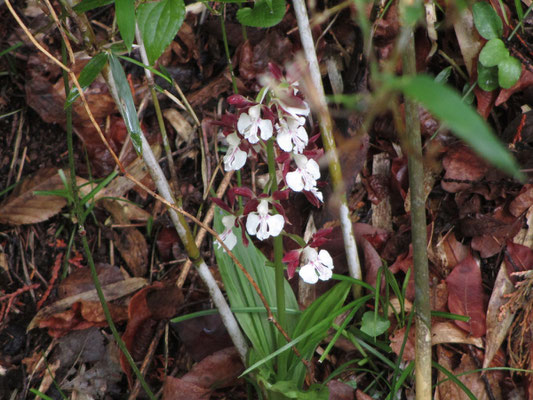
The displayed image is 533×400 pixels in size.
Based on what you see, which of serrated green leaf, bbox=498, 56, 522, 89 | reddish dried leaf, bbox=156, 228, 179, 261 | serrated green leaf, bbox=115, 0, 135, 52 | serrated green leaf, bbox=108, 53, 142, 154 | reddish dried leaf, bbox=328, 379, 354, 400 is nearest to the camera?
serrated green leaf, bbox=115, 0, 135, 52

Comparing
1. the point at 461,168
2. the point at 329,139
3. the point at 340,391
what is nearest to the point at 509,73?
the point at 461,168

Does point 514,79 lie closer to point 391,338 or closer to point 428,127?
point 428,127

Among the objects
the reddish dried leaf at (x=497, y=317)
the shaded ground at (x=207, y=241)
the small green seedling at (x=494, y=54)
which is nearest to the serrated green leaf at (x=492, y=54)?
the small green seedling at (x=494, y=54)

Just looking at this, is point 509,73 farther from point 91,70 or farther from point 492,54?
point 91,70

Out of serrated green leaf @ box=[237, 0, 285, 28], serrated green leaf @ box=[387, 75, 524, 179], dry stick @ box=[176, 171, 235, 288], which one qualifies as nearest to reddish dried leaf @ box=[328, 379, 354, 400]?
dry stick @ box=[176, 171, 235, 288]

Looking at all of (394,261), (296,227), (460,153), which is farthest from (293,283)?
(460,153)

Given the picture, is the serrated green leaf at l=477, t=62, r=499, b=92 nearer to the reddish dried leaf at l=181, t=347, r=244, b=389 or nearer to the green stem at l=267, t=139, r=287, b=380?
the green stem at l=267, t=139, r=287, b=380
